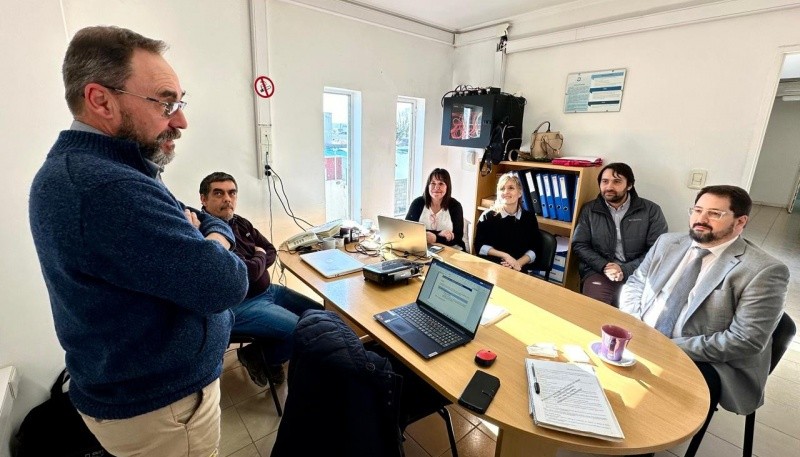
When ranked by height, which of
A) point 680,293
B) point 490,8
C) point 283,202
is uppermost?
point 490,8

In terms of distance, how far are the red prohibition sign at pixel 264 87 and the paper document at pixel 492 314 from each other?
216 centimetres

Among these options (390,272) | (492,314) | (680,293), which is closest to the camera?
(492,314)

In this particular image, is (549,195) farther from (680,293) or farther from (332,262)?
(332,262)

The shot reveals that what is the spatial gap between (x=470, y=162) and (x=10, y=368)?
11.5 ft

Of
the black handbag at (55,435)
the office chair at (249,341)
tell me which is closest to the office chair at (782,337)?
the office chair at (249,341)

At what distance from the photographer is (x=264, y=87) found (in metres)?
2.56

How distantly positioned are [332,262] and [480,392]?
125 centimetres

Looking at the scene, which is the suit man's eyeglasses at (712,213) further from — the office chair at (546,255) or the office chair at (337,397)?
the office chair at (337,397)

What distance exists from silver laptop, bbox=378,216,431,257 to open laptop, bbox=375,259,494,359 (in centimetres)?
62

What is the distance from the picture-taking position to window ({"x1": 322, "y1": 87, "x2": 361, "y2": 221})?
10.2ft

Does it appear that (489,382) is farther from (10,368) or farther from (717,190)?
(10,368)

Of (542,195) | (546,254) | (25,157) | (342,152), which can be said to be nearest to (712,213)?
(546,254)

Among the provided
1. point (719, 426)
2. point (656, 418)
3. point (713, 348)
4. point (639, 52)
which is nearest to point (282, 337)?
point (656, 418)

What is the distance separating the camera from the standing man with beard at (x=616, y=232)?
2.40 m
